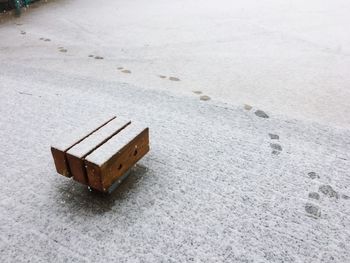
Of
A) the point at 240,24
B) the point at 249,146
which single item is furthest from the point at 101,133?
the point at 240,24

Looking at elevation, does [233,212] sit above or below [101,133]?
below

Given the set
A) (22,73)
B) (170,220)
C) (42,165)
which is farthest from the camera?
(22,73)

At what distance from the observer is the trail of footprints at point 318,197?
178 cm

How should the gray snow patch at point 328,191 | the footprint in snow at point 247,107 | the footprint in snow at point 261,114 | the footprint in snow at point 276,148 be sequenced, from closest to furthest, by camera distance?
the gray snow patch at point 328,191 → the footprint in snow at point 276,148 → the footprint in snow at point 261,114 → the footprint in snow at point 247,107

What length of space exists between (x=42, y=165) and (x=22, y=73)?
1.83m

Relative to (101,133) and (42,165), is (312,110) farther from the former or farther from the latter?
(42,165)

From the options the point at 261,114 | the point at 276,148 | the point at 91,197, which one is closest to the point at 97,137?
the point at 91,197

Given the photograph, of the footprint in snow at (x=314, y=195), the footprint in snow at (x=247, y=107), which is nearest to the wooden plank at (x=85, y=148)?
the footprint in snow at (x=314, y=195)

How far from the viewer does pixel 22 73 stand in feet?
11.4

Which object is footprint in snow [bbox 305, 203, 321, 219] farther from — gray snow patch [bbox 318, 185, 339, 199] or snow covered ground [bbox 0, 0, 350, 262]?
gray snow patch [bbox 318, 185, 339, 199]

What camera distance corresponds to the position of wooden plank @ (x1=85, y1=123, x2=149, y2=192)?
1.59m

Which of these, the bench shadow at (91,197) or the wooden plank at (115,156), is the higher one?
the wooden plank at (115,156)

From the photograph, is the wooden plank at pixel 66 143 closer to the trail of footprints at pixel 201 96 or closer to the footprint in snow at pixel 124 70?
the trail of footprints at pixel 201 96

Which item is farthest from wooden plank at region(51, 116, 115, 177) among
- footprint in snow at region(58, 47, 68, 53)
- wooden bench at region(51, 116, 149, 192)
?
footprint in snow at region(58, 47, 68, 53)
